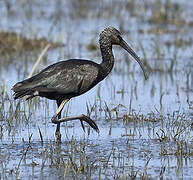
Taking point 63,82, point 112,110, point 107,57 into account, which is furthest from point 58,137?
point 112,110

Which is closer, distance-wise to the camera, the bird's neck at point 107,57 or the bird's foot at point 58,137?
the bird's foot at point 58,137

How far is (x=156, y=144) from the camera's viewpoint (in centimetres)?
812

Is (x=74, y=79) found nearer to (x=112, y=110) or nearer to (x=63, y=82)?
(x=63, y=82)

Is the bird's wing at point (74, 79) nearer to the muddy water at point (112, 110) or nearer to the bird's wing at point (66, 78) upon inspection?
the bird's wing at point (66, 78)

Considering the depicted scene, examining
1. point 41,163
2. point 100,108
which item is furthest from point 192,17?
point 41,163

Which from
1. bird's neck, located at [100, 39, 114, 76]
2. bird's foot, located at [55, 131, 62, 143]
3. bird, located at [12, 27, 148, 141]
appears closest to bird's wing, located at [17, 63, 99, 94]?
bird, located at [12, 27, 148, 141]

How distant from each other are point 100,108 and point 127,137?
1332mm

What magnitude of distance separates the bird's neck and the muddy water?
0.61m

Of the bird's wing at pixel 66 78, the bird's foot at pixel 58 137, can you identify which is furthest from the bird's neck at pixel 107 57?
the bird's foot at pixel 58 137

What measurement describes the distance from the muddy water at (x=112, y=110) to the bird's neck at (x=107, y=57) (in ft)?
1.99

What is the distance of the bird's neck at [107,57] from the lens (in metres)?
8.86

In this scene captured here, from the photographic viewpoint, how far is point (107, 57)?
891 centimetres

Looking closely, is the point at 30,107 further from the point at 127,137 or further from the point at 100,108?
the point at 127,137

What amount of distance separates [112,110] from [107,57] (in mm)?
984
